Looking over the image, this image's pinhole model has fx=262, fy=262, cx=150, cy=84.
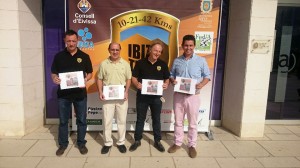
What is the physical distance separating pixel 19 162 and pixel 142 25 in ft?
Result: 9.97

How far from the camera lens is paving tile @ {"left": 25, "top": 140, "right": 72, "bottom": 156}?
4225 mm

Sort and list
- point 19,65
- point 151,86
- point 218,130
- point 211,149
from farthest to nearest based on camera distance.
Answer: point 218,130 < point 19,65 < point 211,149 < point 151,86

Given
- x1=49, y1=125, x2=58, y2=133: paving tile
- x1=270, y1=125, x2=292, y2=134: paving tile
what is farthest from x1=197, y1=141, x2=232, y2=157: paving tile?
x1=49, y1=125, x2=58, y2=133: paving tile

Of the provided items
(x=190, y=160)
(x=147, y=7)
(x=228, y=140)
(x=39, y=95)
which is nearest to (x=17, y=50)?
(x=39, y=95)

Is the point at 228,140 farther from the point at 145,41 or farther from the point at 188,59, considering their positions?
the point at 145,41

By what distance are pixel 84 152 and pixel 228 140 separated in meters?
2.65

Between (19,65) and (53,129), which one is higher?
(19,65)

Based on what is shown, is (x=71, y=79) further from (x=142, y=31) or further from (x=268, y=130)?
(x=268, y=130)

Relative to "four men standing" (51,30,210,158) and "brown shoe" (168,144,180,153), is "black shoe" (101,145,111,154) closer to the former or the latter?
"four men standing" (51,30,210,158)

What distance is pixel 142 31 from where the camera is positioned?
487 centimetres

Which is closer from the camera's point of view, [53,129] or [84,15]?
[84,15]

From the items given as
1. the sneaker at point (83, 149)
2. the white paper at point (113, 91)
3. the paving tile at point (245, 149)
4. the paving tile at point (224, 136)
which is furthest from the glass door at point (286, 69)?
the sneaker at point (83, 149)

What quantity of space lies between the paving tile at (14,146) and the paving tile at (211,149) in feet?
9.53

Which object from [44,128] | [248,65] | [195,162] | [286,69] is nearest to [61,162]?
[44,128]
